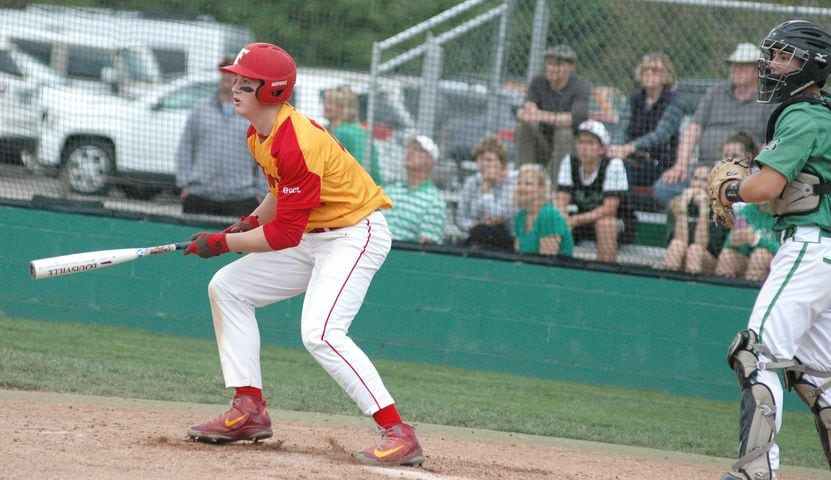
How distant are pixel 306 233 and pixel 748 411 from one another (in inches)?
84.9

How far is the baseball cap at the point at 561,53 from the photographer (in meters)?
8.72

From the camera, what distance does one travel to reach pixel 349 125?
9.06 meters

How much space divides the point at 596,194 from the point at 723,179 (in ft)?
12.3

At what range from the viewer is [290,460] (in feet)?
16.0

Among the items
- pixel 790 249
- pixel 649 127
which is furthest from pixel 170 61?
pixel 790 249

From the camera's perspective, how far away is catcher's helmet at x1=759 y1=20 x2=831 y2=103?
4770mm

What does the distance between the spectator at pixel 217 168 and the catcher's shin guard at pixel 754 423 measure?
17.4 feet

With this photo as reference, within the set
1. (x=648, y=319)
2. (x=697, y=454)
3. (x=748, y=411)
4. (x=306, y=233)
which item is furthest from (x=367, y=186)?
(x=648, y=319)

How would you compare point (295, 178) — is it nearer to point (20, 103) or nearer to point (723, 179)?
point (723, 179)

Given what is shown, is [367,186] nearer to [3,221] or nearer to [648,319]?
[648,319]

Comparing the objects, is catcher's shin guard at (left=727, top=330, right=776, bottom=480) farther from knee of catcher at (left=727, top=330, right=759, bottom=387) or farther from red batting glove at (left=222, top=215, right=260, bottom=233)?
red batting glove at (left=222, top=215, right=260, bottom=233)

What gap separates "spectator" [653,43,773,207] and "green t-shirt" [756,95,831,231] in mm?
3723

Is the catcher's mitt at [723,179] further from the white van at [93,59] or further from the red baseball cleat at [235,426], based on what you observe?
the white van at [93,59]

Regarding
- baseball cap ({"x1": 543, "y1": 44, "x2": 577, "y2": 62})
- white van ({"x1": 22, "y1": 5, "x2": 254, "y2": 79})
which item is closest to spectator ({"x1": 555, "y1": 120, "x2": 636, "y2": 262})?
baseball cap ({"x1": 543, "y1": 44, "x2": 577, "y2": 62})
